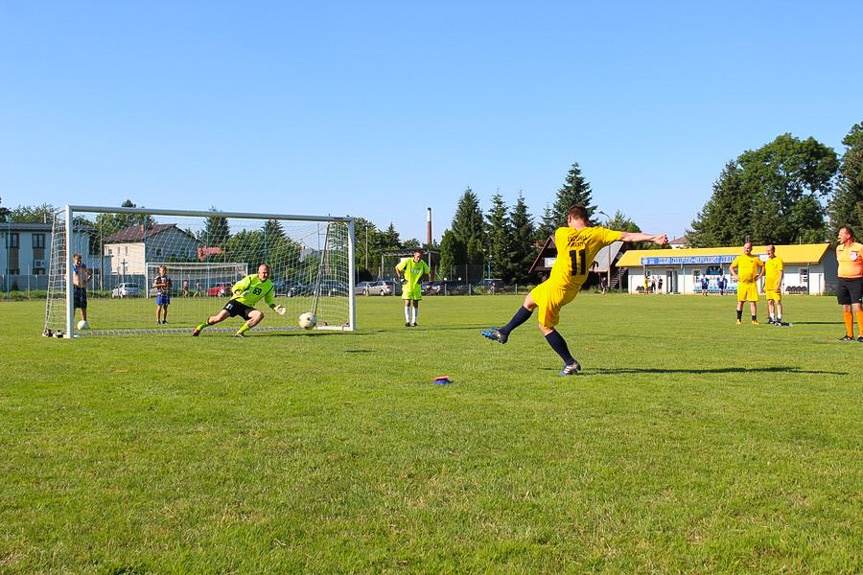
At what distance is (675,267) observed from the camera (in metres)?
72.9

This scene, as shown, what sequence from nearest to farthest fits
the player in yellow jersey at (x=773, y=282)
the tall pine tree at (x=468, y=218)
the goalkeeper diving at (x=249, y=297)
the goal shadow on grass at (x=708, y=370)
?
the goal shadow on grass at (x=708, y=370)
the goalkeeper diving at (x=249, y=297)
the player in yellow jersey at (x=773, y=282)
the tall pine tree at (x=468, y=218)

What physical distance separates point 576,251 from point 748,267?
1187cm

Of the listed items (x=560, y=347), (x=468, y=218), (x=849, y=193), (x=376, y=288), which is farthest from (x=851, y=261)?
(x=468, y=218)

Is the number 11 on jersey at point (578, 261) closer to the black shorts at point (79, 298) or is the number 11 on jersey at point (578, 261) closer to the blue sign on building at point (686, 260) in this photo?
the black shorts at point (79, 298)

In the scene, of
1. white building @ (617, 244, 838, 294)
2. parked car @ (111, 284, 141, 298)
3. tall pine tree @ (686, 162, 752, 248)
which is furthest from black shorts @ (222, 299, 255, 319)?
tall pine tree @ (686, 162, 752, 248)

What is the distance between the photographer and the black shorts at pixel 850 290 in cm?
1391

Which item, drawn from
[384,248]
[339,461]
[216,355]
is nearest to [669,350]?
[216,355]

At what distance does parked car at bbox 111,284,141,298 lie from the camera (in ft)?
93.8

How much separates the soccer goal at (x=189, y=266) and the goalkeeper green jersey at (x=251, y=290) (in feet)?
7.03

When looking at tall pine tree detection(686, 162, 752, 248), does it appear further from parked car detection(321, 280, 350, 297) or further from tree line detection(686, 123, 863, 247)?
parked car detection(321, 280, 350, 297)

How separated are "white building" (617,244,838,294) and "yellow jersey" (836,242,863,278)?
169 feet

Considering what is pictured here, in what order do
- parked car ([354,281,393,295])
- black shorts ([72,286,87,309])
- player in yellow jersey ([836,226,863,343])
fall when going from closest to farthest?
player in yellow jersey ([836,226,863,343]) → black shorts ([72,286,87,309]) → parked car ([354,281,393,295])

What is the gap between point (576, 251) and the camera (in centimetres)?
866

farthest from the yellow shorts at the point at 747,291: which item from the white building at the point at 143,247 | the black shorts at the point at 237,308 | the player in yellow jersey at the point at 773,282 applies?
the white building at the point at 143,247
